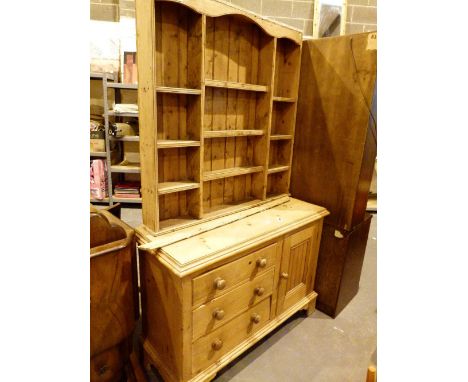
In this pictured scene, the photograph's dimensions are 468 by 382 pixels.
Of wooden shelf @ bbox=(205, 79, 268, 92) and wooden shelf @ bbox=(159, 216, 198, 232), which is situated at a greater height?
wooden shelf @ bbox=(205, 79, 268, 92)

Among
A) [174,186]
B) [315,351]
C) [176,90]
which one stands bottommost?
[315,351]

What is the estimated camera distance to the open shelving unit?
146 centimetres

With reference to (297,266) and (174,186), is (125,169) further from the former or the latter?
(297,266)

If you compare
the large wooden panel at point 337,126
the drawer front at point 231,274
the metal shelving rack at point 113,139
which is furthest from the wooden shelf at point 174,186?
the metal shelving rack at point 113,139

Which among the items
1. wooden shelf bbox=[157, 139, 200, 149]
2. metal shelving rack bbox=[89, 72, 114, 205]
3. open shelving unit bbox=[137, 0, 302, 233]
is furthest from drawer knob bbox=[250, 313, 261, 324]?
metal shelving rack bbox=[89, 72, 114, 205]

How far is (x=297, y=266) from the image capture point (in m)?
2.02

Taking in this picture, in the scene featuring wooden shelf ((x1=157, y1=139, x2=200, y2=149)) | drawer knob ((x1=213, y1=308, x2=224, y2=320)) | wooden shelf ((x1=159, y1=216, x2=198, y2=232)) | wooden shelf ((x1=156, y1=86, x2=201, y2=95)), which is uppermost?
wooden shelf ((x1=156, y1=86, x2=201, y2=95))

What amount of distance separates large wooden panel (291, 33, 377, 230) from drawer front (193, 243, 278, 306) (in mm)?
638

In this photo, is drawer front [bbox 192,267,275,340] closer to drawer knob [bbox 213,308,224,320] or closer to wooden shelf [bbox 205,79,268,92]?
drawer knob [bbox 213,308,224,320]

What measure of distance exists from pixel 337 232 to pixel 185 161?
114 cm

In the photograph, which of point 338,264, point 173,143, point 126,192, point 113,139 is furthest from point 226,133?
point 126,192

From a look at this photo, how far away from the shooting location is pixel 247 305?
170 centimetres

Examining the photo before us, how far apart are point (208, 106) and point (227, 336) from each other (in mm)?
1265
